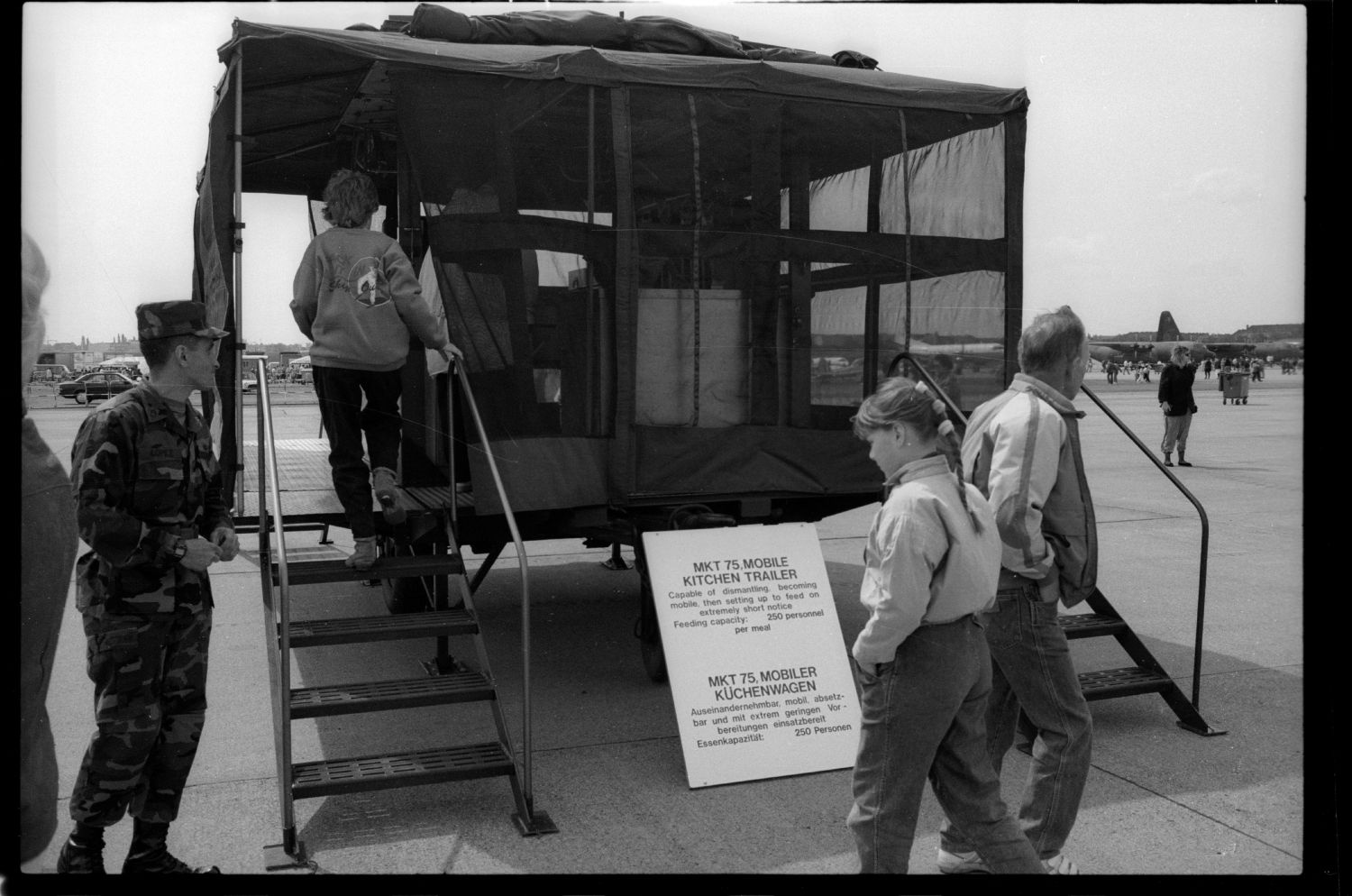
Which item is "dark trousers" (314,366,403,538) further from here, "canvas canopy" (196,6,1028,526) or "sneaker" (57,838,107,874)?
"sneaker" (57,838,107,874)

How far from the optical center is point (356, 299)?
5027 mm

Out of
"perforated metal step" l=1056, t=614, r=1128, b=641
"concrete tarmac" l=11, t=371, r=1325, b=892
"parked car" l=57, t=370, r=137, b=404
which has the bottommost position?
"concrete tarmac" l=11, t=371, r=1325, b=892

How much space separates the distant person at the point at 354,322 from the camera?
5.00 meters

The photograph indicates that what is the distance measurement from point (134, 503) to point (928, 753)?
2.52 m

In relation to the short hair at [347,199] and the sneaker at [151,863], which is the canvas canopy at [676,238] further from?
the sneaker at [151,863]

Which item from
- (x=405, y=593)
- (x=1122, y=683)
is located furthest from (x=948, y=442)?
(x=405, y=593)

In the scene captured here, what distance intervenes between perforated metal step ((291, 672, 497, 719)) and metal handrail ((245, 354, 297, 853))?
0.10 m

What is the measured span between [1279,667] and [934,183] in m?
3.27

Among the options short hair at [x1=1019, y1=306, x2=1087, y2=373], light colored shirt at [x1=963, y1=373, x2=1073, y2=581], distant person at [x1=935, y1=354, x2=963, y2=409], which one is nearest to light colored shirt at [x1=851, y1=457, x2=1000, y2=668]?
light colored shirt at [x1=963, y1=373, x2=1073, y2=581]

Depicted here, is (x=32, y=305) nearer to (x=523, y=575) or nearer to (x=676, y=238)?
(x=523, y=575)

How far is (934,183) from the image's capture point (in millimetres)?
5887

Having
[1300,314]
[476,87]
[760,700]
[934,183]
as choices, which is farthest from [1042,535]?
[476,87]

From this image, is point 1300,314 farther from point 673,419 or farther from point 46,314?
point 46,314

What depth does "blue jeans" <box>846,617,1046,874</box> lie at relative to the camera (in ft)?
10.4
